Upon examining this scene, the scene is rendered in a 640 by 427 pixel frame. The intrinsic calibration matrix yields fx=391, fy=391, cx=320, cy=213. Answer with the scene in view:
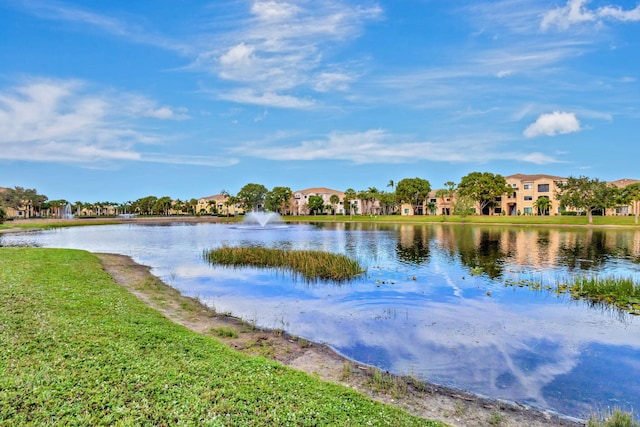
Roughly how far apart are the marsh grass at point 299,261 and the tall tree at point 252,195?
337 feet

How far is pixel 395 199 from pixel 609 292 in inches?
4189

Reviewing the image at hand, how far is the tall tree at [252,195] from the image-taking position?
13488cm

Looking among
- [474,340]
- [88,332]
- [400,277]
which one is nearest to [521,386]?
[474,340]

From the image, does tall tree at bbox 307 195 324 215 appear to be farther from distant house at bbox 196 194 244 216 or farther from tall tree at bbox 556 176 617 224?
tall tree at bbox 556 176 617 224

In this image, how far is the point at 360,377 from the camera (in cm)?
933

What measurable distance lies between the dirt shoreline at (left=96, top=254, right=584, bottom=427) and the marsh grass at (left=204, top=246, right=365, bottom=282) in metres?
9.59

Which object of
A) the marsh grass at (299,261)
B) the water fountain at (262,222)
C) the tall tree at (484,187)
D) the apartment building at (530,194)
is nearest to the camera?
the marsh grass at (299,261)

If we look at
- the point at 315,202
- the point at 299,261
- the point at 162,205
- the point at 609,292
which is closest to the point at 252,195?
the point at 315,202

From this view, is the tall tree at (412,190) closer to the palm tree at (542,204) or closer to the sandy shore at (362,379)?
the palm tree at (542,204)

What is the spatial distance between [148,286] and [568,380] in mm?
17716

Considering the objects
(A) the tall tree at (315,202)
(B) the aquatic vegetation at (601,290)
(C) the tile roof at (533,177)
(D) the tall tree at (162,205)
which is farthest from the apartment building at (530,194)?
(D) the tall tree at (162,205)

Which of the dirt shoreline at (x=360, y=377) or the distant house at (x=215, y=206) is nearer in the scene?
the dirt shoreline at (x=360, y=377)

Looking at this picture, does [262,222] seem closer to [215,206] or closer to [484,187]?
[484,187]

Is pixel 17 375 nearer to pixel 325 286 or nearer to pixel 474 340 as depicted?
pixel 474 340
